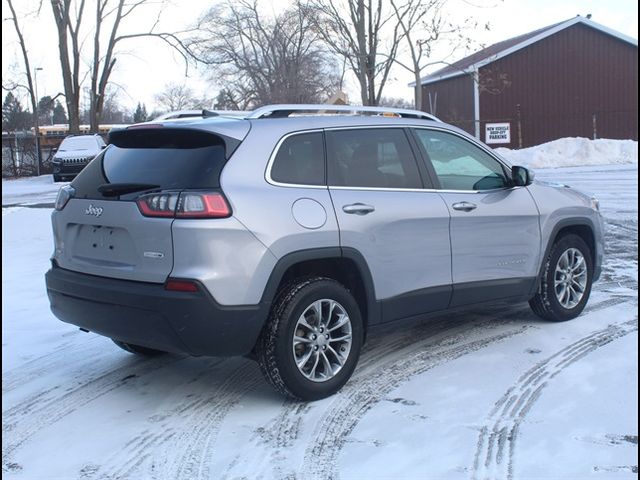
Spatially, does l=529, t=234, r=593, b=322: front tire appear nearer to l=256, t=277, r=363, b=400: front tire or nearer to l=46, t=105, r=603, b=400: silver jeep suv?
l=46, t=105, r=603, b=400: silver jeep suv

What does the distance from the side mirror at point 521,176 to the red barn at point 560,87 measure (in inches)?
1117

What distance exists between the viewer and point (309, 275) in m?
4.36

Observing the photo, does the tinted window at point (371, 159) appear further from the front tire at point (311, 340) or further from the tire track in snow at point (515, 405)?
the tire track in snow at point (515, 405)

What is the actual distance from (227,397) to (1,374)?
1.67 m

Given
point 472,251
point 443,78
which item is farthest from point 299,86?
point 472,251

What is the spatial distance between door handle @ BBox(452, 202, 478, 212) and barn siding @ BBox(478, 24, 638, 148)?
29.4 meters

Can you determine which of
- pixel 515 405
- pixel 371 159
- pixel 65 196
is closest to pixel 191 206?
pixel 65 196

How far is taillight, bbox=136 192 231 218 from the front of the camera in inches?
A: 153

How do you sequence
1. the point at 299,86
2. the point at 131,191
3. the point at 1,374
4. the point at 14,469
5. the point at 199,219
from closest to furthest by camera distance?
the point at 14,469, the point at 199,219, the point at 131,191, the point at 1,374, the point at 299,86

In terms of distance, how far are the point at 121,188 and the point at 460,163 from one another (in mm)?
2552

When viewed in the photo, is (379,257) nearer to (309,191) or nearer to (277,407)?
(309,191)

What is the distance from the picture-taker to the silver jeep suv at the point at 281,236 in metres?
3.92

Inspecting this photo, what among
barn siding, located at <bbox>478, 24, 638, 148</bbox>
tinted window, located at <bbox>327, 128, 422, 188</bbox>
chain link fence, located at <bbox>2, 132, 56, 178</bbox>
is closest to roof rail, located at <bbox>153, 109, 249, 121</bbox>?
tinted window, located at <bbox>327, 128, 422, 188</bbox>

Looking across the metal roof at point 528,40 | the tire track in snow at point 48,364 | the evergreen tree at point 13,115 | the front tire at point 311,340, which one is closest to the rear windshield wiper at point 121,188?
the front tire at point 311,340
